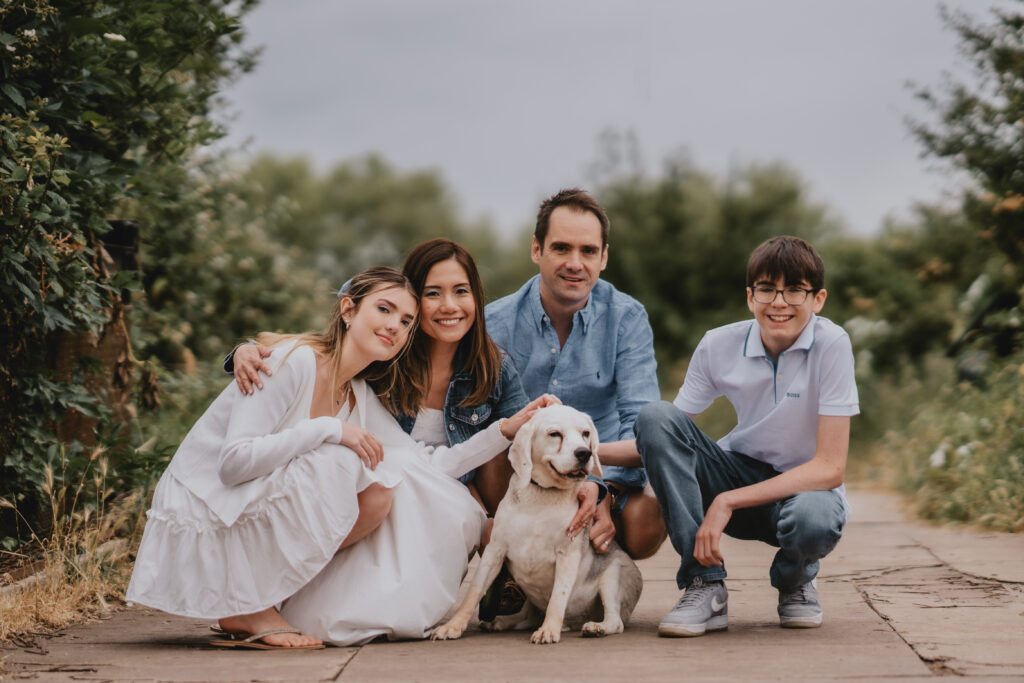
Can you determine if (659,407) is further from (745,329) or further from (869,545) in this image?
(869,545)

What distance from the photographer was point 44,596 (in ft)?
13.0

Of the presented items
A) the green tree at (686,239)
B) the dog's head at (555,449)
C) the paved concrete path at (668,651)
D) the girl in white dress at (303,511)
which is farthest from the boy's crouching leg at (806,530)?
the green tree at (686,239)

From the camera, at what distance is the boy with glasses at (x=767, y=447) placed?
3721 millimetres

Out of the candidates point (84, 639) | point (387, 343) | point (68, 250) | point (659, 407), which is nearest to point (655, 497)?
point (659, 407)

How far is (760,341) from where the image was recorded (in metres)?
4.03

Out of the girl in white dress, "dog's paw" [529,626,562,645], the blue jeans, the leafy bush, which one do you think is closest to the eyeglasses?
the blue jeans

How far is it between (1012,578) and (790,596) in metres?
1.34

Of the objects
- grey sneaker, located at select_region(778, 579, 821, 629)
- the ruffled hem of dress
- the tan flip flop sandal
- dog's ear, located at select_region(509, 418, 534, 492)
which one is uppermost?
dog's ear, located at select_region(509, 418, 534, 492)

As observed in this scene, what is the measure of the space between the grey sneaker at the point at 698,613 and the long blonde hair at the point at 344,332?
4.26 feet

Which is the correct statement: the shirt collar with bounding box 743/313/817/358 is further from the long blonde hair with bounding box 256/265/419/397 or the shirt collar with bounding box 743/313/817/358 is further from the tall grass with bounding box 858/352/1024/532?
the tall grass with bounding box 858/352/1024/532

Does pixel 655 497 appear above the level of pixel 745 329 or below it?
below

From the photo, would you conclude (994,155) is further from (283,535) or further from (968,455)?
(283,535)

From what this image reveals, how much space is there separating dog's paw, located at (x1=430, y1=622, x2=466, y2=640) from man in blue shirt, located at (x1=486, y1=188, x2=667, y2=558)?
33.2 inches

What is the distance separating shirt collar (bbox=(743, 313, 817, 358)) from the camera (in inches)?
154
